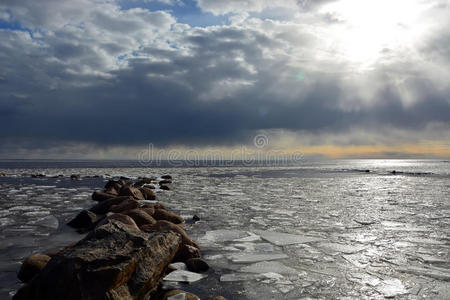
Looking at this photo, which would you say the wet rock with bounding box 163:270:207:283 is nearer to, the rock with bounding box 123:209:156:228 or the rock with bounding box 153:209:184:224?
the rock with bounding box 123:209:156:228

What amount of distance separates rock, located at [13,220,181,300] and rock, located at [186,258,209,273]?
65cm

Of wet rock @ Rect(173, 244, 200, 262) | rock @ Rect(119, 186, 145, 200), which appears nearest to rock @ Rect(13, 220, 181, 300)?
wet rock @ Rect(173, 244, 200, 262)

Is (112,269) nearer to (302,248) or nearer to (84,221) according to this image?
(302,248)

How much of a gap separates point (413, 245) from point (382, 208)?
4155 millimetres

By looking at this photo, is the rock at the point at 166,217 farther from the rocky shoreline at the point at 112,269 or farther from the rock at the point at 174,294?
the rock at the point at 174,294

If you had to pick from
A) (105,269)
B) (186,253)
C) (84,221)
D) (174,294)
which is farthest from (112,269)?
(84,221)

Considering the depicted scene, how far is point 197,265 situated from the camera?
3.94 m

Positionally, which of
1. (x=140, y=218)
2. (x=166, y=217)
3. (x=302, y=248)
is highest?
(x=140, y=218)

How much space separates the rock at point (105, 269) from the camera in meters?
2.57

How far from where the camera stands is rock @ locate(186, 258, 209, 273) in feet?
12.8

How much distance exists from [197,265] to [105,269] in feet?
4.98

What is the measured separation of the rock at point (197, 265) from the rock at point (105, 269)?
0.65m

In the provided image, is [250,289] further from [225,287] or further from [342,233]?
[342,233]

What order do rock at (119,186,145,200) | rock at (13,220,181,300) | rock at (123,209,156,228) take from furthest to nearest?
1. rock at (119,186,145,200)
2. rock at (123,209,156,228)
3. rock at (13,220,181,300)
